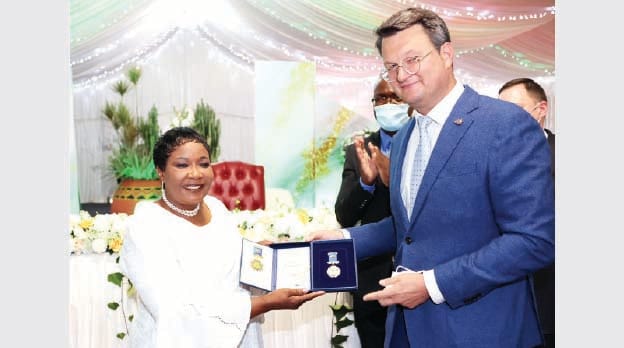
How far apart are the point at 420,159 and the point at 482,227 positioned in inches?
10.9

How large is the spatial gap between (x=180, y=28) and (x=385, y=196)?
8.25 meters

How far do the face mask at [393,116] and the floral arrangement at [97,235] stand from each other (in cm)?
159

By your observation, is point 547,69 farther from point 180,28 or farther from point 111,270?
point 111,270

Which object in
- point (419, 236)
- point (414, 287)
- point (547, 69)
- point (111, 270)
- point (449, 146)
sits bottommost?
point (111, 270)

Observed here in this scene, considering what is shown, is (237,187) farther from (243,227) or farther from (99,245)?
(99,245)

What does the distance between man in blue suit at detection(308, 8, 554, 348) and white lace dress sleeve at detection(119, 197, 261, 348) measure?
23.6 inches

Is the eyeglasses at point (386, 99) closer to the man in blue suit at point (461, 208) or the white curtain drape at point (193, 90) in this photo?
the man in blue suit at point (461, 208)

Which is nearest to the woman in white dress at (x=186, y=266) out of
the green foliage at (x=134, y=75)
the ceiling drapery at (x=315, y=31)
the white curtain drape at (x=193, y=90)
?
the ceiling drapery at (x=315, y=31)

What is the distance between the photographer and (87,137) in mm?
11367

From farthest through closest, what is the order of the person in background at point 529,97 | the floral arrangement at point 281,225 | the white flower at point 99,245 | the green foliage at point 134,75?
the green foliage at point 134,75 < the floral arrangement at point 281,225 < the white flower at point 99,245 < the person in background at point 529,97

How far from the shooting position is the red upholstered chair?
5941 millimetres

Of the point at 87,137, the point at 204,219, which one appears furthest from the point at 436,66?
the point at 87,137

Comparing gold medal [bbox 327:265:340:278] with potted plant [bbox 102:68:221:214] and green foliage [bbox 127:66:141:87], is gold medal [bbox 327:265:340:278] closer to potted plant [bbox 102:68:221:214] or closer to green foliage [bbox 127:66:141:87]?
potted plant [bbox 102:68:221:214]

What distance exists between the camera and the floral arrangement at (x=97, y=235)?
3.79 metres
